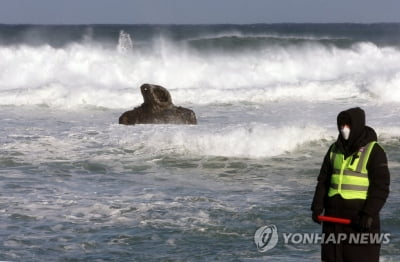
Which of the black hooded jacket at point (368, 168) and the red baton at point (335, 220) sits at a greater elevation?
the black hooded jacket at point (368, 168)

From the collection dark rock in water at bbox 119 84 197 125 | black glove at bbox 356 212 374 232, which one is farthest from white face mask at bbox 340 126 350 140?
dark rock in water at bbox 119 84 197 125

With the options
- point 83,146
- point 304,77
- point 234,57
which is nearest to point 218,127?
point 83,146

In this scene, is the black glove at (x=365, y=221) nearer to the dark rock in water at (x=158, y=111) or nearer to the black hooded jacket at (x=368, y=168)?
the black hooded jacket at (x=368, y=168)

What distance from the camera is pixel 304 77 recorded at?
3369 centimetres

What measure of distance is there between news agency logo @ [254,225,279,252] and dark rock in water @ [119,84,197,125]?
7979mm

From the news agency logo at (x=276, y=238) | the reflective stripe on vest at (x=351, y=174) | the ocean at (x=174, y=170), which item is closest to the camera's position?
the reflective stripe on vest at (x=351, y=174)

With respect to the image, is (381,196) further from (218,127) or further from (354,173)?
(218,127)

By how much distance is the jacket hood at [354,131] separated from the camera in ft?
17.9

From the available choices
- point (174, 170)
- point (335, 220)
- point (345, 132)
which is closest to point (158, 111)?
point (174, 170)

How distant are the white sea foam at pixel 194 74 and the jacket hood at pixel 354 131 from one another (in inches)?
736

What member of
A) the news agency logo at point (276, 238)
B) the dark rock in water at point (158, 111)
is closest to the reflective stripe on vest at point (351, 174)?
the news agency logo at point (276, 238)

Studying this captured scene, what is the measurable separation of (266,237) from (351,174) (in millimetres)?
3463

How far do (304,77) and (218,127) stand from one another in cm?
1748

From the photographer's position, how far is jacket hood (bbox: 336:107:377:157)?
17.9 ft
